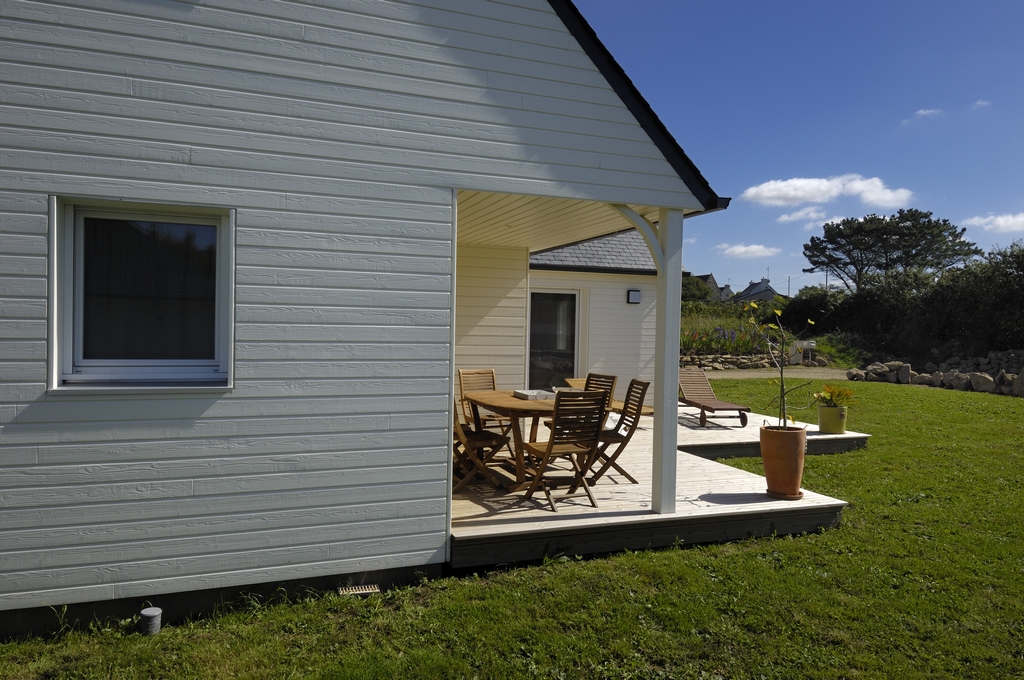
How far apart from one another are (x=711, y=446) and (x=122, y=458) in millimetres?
6802

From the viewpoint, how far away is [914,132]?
21.3m

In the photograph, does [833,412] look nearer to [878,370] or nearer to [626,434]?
[626,434]

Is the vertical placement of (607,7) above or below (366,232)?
above

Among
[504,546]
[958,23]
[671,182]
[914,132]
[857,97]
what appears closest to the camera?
[504,546]

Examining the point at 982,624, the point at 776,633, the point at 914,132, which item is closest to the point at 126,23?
the point at 776,633

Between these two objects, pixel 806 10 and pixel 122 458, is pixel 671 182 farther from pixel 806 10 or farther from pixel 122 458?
pixel 806 10

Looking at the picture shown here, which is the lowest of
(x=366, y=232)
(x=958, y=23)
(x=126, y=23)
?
(x=366, y=232)

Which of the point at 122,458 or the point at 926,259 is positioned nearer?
the point at 122,458

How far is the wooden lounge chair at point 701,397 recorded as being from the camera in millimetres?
10000

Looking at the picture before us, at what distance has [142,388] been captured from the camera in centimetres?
358

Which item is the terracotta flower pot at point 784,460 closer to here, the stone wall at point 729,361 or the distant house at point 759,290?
the stone wall at point 729,361

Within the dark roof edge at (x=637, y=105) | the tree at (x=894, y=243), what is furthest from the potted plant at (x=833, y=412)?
the tree at (x=894, y=243)

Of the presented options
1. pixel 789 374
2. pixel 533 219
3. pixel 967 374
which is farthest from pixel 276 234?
pixel 789 374

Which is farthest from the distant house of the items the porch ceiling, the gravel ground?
the porch ceiling
